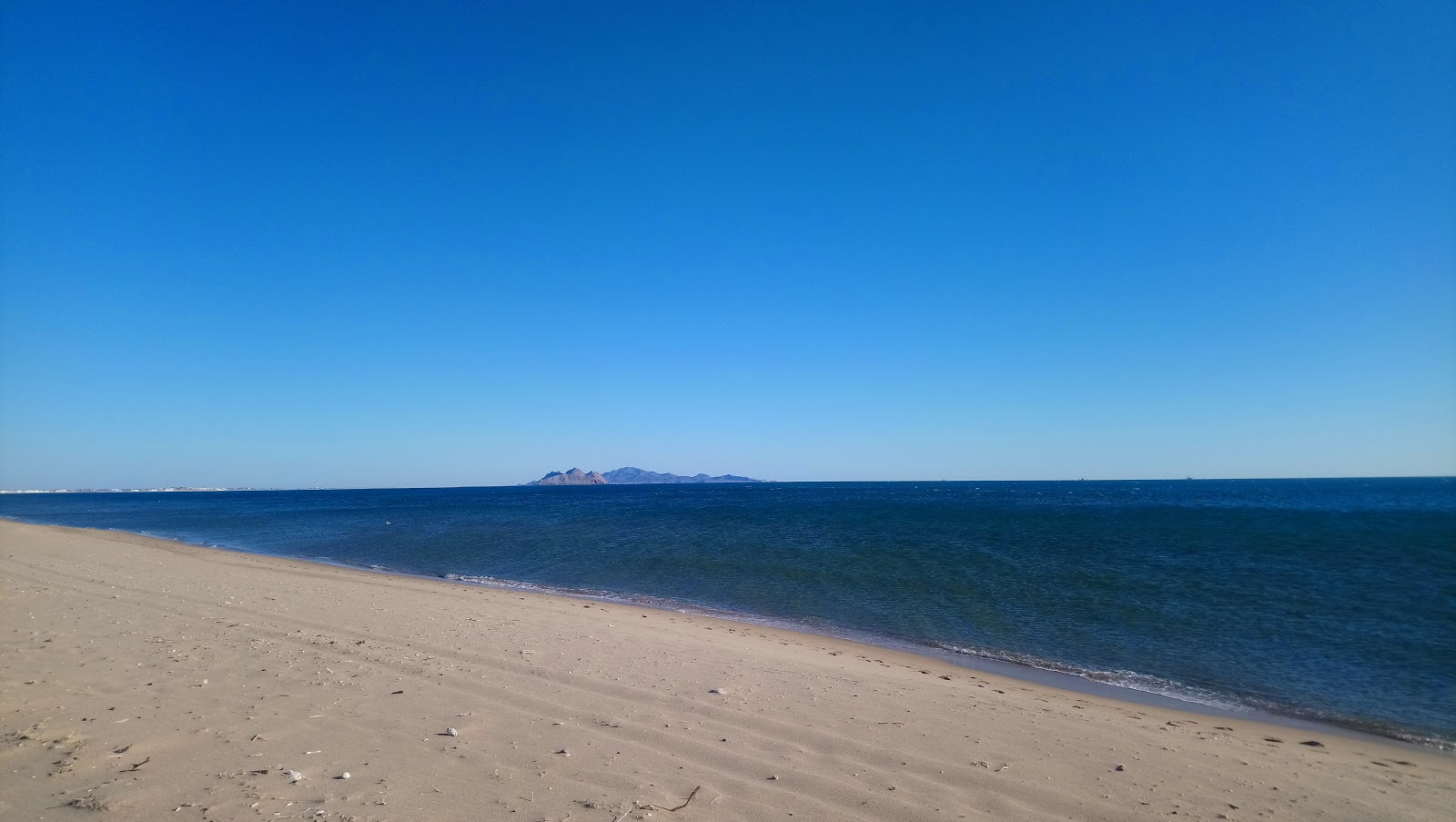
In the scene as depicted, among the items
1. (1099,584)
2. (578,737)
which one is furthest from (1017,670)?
(1099,584)

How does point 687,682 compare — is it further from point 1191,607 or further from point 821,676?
point 1191,607

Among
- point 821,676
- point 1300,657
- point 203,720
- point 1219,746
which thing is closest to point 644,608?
point 821,676

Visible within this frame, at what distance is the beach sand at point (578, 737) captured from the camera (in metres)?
4.83

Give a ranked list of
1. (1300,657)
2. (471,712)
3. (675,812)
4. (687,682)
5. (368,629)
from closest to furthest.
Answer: (675,812) < (471,712) < (687,682) < (368,629) < (1300,657)

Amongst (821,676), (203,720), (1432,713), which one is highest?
(203,720)

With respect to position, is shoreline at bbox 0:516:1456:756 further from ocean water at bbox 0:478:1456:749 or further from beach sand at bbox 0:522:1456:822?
beach sand at bbox 0:522:1456:822

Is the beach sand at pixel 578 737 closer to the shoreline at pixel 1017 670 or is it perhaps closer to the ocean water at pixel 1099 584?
the shoreline at pixel 1017 670

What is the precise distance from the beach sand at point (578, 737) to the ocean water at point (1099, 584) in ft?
9.49

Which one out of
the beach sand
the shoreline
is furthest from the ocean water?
the beach sand

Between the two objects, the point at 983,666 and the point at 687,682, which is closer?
the point at 687,682

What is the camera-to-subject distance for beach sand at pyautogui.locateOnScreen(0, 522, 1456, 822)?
15.8ft

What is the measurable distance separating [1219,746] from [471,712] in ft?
27.0

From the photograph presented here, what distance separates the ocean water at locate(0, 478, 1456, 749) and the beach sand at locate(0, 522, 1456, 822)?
2894 millimetres

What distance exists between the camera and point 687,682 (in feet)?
27.1
